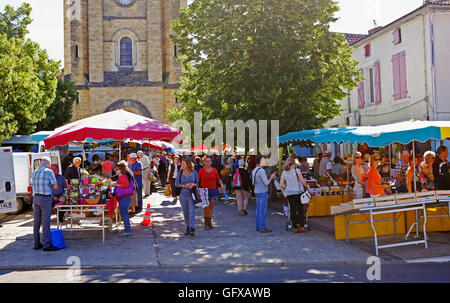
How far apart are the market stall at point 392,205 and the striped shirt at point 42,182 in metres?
5.37

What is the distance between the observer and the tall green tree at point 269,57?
15.0m

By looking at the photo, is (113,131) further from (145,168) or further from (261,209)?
(145,168)

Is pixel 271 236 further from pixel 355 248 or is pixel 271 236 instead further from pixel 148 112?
pixel 148 112

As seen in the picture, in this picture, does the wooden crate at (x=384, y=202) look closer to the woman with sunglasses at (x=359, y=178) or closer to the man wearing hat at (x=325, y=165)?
the woman with sunglasses at (x=359, y=178)

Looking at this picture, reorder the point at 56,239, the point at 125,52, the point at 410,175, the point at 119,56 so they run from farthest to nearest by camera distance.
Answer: the point at 125,52 < the point at 119,56 < the point at 410,175 < the point at 56,239

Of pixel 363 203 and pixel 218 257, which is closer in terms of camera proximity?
pixel 218 257

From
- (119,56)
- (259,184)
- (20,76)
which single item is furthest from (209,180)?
(119,56)

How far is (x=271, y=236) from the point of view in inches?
394

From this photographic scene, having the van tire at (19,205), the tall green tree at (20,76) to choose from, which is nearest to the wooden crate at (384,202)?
the van tire at (19,205)

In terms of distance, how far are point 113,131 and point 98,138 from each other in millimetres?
383

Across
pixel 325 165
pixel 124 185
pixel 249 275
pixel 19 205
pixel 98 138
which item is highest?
pixel 98 138

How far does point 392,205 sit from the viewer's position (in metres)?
8.30

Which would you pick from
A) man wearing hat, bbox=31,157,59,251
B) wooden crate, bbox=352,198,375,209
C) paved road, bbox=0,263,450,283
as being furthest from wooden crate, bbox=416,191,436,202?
man wearing hat, bbox=31,157,59,251
